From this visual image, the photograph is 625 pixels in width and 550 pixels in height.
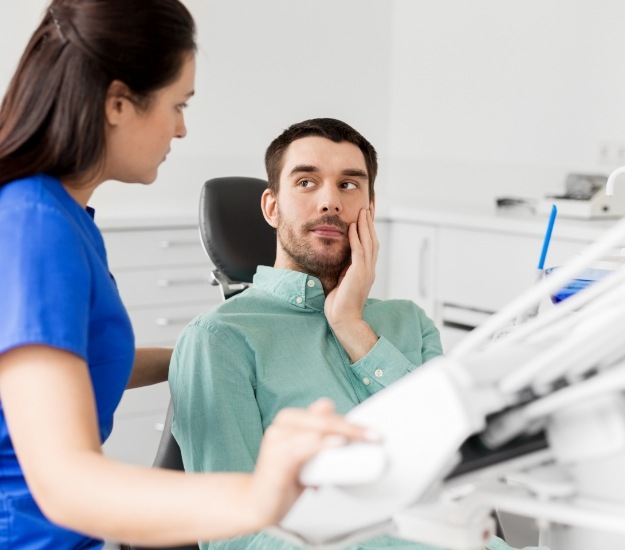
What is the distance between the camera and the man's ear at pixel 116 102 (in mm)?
1016

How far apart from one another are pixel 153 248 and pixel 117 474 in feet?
8.82

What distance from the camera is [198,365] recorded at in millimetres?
1452

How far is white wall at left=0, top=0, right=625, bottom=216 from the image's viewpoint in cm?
370

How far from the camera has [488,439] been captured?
0.76 meters

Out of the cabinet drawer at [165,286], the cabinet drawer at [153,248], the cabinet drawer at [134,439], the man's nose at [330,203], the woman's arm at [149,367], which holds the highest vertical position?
the man's nose at [330,203]

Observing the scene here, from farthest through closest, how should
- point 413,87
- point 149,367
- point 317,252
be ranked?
point 413,87 < point 317,252 < point 149,367

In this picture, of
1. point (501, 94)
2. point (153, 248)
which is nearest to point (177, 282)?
point (153, 248)

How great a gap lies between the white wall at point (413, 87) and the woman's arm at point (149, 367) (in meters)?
2.21

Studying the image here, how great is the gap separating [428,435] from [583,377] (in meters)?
0.14

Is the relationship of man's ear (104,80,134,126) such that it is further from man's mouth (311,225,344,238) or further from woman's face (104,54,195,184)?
man's mouth (311,225,344,238)

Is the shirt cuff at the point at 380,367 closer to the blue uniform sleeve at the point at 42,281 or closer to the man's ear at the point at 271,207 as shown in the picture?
the man's ear at the point at 271,207

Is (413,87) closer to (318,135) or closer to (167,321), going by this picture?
(167,321)

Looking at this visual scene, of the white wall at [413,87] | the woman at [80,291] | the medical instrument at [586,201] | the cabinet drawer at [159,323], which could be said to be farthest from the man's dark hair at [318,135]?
the white wall at [413,87]

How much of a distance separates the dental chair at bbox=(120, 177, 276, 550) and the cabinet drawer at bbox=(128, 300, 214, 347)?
55.8 inches
